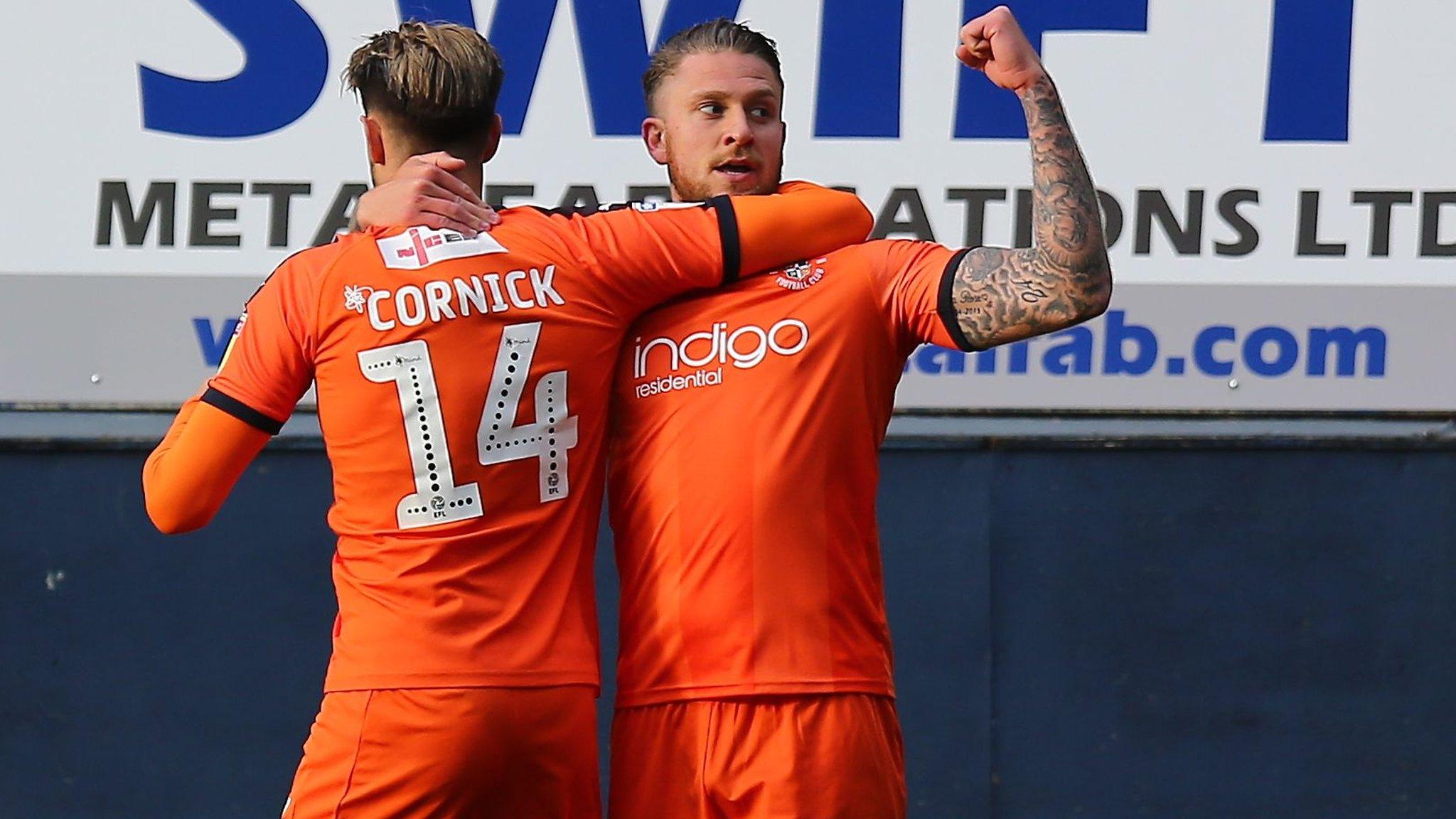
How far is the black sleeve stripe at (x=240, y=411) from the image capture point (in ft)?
8.43

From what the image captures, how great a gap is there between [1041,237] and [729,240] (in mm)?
448

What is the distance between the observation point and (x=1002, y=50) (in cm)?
252

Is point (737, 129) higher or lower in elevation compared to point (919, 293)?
higher

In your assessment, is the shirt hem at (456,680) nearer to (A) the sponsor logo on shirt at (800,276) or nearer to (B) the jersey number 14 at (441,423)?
(B) the jersey number 14 at (441,423)

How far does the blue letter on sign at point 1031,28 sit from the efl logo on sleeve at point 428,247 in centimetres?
191

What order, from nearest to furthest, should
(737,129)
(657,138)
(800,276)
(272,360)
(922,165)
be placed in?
(272,360) < (800,276) < (737,129) < (657,138) < (922,165)

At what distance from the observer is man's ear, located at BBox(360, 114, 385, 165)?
2.68m

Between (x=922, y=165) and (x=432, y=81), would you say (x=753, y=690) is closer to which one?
(x=432, y=81)

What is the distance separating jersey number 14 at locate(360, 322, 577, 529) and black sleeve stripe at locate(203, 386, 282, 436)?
0.18 metres

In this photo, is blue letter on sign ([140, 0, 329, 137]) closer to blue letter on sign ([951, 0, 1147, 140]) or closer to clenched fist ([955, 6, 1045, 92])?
blue letter on sign ([951, 0, 1147, 140])

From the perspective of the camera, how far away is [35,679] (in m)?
4.26

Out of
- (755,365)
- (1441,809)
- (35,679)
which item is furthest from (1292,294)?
(35,679)

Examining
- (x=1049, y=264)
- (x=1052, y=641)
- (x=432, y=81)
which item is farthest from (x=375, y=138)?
(x=1052, y=641)

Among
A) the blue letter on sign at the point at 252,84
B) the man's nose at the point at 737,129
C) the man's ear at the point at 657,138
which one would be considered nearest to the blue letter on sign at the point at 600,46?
the blue letter on sign at the point at 252,84
